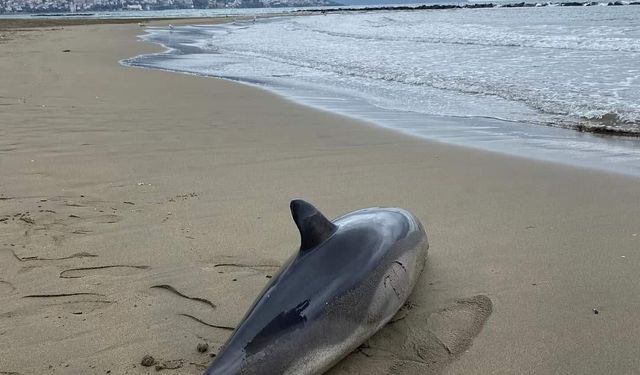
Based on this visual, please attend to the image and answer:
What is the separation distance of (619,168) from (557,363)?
3483 millimetres

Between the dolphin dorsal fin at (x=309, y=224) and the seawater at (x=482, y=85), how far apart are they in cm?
380

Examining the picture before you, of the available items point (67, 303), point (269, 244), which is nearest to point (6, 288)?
point (67, 303)

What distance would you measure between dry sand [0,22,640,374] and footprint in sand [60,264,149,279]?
0.04 ft

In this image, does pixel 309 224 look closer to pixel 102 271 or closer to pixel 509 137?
pixel 102 271

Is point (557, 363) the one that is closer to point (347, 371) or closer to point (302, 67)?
point (347, 371)

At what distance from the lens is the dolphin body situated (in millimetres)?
2223

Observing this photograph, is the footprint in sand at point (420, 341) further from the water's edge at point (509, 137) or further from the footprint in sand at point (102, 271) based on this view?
the water's edge at point (509, 137)

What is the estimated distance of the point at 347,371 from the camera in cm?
249

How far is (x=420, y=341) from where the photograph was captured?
2717 millimetres

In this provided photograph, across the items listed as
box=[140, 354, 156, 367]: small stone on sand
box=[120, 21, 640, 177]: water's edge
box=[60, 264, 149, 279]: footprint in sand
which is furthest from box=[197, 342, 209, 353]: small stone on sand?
box=[120, 21, 640, 177]: water's edge

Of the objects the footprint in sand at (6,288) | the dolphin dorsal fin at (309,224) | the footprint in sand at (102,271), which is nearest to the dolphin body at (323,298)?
the dolphin dorsal fin at (309,224)

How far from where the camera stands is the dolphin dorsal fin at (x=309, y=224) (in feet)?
8.57

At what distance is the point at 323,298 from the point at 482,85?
9356 millimetres

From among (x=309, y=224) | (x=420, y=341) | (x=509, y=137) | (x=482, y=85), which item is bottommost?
(x=420, y=341)
